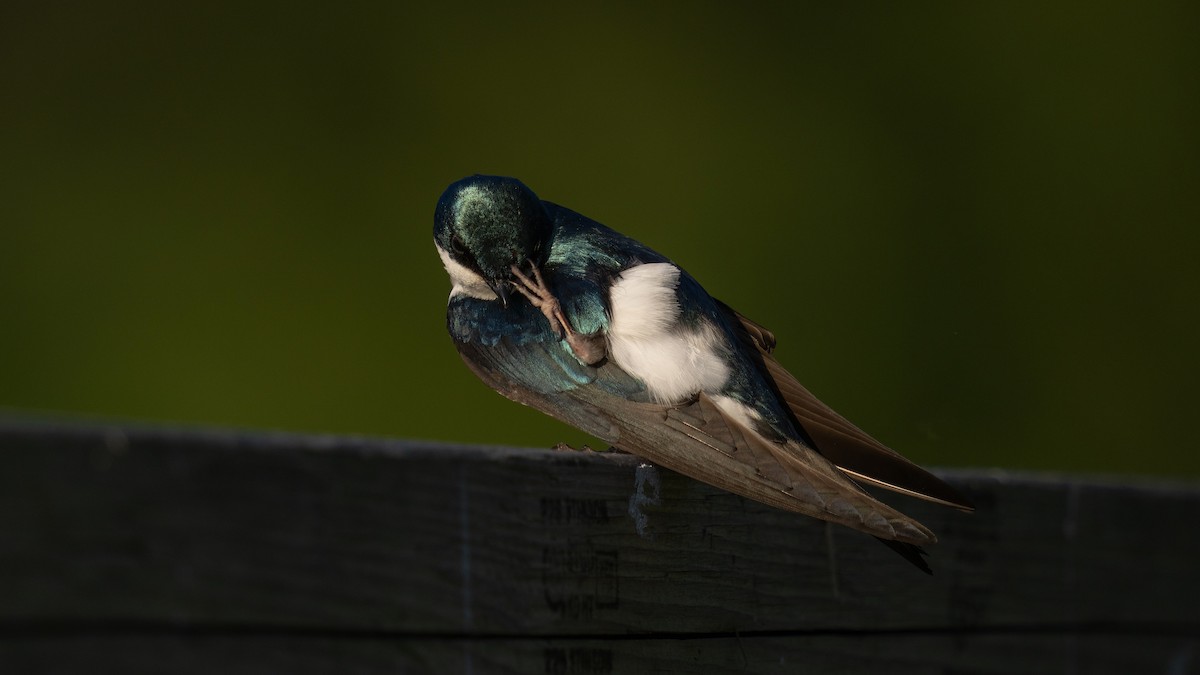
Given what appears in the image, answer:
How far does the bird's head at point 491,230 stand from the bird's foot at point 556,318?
0.09ft

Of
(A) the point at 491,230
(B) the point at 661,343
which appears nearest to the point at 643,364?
(B) the point at 661,343

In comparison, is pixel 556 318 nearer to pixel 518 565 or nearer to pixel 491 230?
pixel 491 230

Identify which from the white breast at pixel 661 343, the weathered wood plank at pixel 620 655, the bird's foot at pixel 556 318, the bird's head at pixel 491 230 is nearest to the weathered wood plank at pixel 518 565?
the weathered wood plank at pixel 620 655

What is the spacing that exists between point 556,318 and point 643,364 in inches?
6.9

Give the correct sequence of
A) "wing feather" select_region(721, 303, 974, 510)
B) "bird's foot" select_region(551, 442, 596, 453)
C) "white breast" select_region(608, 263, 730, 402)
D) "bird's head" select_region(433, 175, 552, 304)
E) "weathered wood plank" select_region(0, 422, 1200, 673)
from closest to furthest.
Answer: "weathered wood plank" select_region(0, 422, 1200, 673)
"bird's foot" select_region(551, 442, 596, 453)
"wing feather" select_region(721, 303, 974, 510)
"white breast" select_region(608, 263, 730, 402)
"bird's head" select_region(433, 175, 552, 304)

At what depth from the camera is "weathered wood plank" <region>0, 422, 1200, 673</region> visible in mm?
727

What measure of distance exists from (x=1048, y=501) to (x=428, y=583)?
1047mm

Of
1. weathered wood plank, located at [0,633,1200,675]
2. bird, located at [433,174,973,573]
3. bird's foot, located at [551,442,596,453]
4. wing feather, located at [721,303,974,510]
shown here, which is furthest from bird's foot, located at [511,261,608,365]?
weathered wood plank, located at [0,633,1200,675]

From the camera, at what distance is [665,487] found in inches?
51.8

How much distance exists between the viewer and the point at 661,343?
178 cm

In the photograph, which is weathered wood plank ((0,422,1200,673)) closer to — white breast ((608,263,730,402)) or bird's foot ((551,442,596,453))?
bird's foot ((551,442,596,453))

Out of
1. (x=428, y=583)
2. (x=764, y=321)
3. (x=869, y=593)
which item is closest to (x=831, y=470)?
(x=869, y=593)

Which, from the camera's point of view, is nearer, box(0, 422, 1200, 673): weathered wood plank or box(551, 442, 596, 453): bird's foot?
box(0, 422, 1200, 673): weathered wood plank

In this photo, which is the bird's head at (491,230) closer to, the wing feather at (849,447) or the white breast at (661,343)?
the white breast at (661,343)
